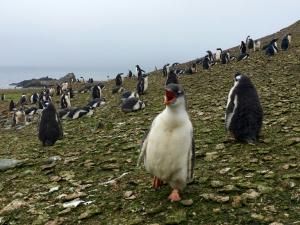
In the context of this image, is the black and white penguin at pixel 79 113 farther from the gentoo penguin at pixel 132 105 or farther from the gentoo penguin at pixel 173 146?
the gentoo penguin at pixel 173 146

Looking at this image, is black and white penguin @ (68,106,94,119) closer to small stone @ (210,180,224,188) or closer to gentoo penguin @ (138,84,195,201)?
small stone @ (210,180,224,188)

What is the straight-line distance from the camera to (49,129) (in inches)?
539

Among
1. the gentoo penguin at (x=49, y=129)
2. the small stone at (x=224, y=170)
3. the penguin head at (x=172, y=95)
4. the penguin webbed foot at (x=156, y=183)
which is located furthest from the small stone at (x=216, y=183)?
the gentoo penguin at (x=49, y=129)

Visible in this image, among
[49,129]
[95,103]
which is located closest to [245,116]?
[49,129]

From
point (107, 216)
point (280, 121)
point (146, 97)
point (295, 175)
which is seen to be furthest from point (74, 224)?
point (146, 97)

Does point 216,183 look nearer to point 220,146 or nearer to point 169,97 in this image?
point 169,97

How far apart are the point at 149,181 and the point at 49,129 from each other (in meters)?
6.63

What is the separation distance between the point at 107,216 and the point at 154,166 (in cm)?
102

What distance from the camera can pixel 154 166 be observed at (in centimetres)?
676

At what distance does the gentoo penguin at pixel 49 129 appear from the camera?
13727 mm

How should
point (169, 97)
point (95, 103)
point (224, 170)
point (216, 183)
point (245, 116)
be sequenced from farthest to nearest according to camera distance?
point (95, 103) → point (245, 116) → point (224, 170) → point (216, 183) → point (169, 97)

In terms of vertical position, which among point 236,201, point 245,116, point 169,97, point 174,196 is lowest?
point 236,201

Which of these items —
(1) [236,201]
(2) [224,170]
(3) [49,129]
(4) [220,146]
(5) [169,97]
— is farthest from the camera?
(3) [49,129]

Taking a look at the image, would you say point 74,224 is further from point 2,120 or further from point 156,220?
point 2,120
